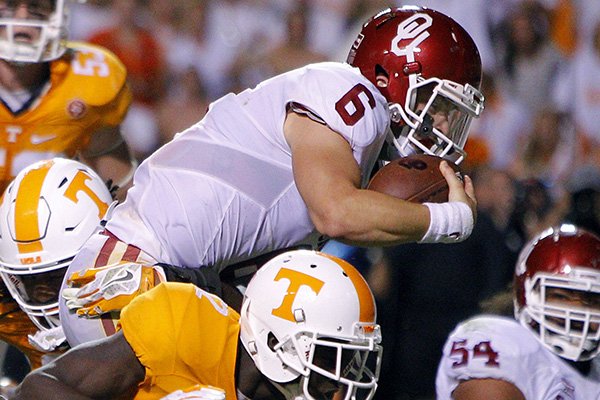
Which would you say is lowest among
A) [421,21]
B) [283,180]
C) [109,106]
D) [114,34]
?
[114,34]

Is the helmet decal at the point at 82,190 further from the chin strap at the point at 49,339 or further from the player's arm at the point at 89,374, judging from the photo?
the player's arm at the point at 89,374

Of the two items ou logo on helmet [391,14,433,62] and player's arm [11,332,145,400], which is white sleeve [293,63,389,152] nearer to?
ou logo on helmet [391,14,433,62]

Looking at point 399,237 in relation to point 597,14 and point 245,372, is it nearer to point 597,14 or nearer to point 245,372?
point 245,372

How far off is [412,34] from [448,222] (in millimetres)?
717

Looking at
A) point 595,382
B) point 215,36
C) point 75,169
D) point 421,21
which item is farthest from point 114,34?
point 595,382

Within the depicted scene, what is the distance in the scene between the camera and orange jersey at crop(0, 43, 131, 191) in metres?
5.29

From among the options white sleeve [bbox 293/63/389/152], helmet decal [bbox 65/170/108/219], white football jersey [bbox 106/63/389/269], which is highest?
white sleeve [bbox 293/63/389/152]

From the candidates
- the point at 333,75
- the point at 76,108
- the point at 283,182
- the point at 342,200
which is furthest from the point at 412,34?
the point at 76,108

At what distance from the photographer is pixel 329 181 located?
11.5ft

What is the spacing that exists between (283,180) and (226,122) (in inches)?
9.8

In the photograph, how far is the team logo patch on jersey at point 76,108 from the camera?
535 centimetres

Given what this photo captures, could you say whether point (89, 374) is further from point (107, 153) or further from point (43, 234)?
point (107, 153)

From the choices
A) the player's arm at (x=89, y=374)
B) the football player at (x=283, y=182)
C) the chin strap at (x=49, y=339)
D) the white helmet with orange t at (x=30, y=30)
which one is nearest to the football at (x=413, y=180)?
the football player at (x=283, y=182)

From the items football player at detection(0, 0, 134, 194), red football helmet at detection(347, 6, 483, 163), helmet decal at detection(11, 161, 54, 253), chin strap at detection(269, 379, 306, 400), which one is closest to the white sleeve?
red football helmet at detection(347, 6, 483, 163)
